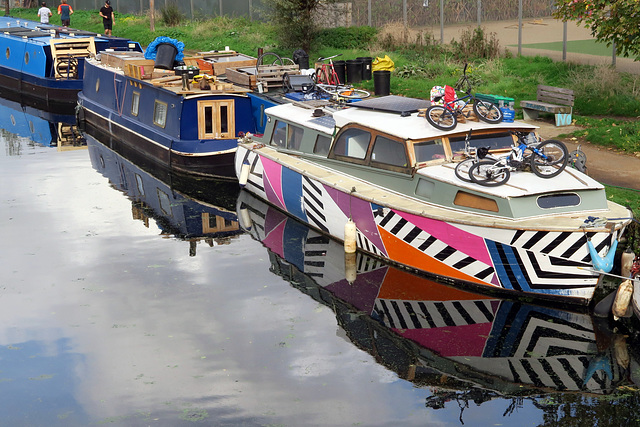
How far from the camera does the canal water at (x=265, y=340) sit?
10.2m

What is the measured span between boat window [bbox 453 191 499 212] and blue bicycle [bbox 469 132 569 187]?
0.25 m

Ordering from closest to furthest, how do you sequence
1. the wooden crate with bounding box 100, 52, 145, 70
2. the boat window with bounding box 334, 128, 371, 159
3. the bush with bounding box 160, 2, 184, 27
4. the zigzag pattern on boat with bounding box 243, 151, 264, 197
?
the boat window with bounding box 334, 128, 371, 159 < the zigzag pattern on boat with bounding box 243, 151, 264, 197 < the wooden crate with bounding box 100, 52, 145, 70 < the bush with bounding box 160, 2, 184, 27

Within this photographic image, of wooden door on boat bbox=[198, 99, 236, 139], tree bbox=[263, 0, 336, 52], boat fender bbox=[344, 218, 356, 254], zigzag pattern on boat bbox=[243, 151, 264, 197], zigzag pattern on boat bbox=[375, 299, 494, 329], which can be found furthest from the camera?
tree bbox=[263, 0, 336, 52]

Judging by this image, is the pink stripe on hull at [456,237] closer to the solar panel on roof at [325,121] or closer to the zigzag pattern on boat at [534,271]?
the zigzag pattern on boat at [534,271]

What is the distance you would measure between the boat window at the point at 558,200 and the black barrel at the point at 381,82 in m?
13.6

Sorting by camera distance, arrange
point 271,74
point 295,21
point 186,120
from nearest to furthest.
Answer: point 186,120, point 271,74, point 295,21

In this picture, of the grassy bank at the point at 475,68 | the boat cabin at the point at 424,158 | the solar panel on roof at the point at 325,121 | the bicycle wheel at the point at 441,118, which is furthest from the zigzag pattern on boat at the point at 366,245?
the grassy bank at the point at 475,68

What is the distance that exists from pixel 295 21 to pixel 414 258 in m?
22.4

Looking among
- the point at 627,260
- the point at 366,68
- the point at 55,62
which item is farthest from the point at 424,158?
the point at 55,62

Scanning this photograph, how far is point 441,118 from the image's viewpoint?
14.8 meters

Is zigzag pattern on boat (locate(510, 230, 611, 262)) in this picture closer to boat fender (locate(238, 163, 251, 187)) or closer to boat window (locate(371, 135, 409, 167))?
boat window (locate(371, 135, 409, 167))

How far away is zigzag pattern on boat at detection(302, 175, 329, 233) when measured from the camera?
1598cm

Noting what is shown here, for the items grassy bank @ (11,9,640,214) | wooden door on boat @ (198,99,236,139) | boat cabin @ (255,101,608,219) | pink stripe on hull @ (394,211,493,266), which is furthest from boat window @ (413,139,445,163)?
wooden door on boat @ (198,99,236,139)

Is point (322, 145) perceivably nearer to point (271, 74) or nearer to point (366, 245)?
point (366, 245)
